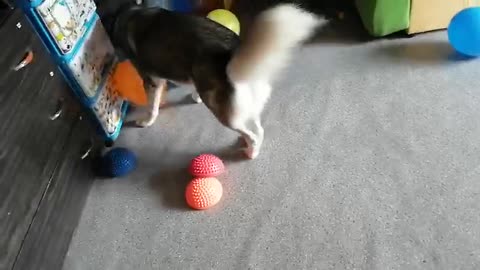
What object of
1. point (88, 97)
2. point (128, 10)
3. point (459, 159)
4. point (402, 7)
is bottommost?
point (459, 159)

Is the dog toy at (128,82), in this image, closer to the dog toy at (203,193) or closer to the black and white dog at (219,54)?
the black and white dog at (219,54)

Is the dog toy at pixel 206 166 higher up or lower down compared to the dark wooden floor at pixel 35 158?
lower down

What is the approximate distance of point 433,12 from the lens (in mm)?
2039

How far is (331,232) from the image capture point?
1.43 metres

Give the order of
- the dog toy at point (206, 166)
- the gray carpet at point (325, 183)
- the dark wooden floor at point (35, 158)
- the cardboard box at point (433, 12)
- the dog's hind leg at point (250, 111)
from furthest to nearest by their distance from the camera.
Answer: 1. the cardboard box at point (433, 12)
2. the dog toy at point (206, 166)
3. the dog's hind leg at point (250, 111)
4. the gray carpet at point (325, 183)
5. the dark wooden floor at point (35, 158)

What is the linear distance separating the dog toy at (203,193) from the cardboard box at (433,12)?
1101 mm


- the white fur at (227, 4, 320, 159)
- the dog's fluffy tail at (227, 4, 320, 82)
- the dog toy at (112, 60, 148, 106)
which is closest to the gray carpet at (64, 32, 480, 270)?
the dog toy at (112, 60, 148, 106)

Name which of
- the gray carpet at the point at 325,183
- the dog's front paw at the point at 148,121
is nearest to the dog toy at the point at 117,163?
the gray carpet at the point at 325,183

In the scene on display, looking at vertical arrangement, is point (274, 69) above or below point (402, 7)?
above

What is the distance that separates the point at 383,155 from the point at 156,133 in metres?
0.82

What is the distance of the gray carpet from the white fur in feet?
0.82

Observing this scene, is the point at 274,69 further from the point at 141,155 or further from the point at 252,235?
the point at 141,155

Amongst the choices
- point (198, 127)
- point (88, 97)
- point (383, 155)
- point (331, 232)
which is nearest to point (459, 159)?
point (383, 155)

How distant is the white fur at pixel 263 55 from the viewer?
4.13 ft
